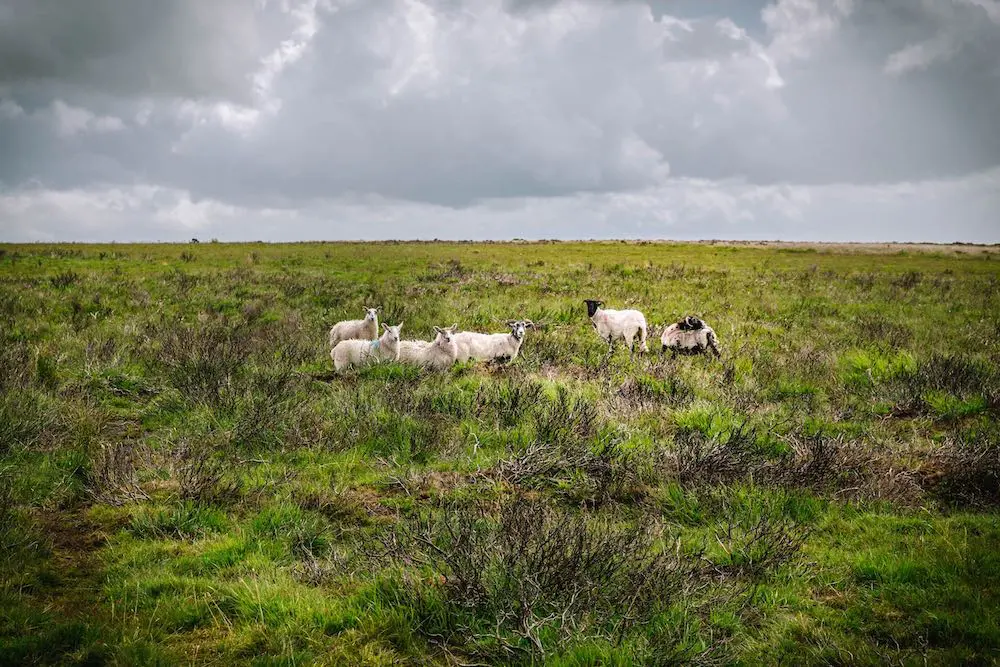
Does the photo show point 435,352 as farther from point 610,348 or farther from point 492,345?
point 610,348

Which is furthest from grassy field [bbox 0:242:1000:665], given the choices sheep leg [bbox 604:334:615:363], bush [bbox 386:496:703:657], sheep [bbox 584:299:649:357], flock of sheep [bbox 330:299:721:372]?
sheep [bbox 584:299:649:357]

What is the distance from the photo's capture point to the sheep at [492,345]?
12.5 metres

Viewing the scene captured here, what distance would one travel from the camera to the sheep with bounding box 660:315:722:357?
1302 centimetres

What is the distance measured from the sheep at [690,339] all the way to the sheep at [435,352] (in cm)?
501

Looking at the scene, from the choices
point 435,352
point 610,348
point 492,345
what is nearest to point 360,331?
point 435,352

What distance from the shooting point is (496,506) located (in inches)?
218

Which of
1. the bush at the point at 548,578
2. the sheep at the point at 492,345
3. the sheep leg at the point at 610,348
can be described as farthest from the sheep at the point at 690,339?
the bush at the point at 548,578

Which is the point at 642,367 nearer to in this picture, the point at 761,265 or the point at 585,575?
the point at 585,575

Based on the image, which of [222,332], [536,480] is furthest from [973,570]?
[222,332]

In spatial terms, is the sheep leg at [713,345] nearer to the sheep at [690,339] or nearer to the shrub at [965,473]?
the sheep at [690,339]

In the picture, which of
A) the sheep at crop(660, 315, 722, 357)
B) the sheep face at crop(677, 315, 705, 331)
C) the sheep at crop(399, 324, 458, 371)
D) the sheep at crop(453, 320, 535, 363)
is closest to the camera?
the sheep at crop(399, 324, 458, 371)

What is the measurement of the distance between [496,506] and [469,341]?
24.0 feet

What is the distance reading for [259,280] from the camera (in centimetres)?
Answer: 2497

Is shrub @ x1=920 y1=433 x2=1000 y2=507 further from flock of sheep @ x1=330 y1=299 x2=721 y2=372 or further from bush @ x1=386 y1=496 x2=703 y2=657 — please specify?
flock of sheep @ x1=330 y1=299 x2=721 y2=372
